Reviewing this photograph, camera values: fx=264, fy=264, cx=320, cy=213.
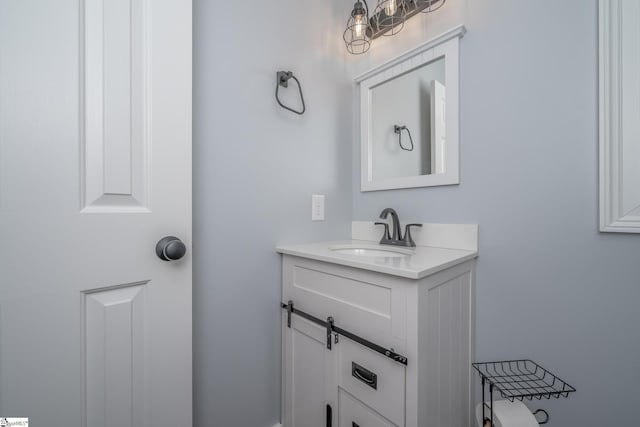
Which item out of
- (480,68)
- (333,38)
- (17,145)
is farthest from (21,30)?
(480,68)

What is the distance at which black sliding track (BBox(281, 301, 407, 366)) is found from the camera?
2.36ft

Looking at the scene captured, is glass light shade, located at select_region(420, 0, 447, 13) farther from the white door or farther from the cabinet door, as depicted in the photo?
the cabinet door

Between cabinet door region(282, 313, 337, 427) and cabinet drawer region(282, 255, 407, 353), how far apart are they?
Result: 0.31 ft

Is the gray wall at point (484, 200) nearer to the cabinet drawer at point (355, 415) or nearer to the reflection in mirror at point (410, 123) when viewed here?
the reflection in mirror at point (410, 123)

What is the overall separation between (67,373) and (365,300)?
0.72 metres

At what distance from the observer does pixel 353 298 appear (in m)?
0.85

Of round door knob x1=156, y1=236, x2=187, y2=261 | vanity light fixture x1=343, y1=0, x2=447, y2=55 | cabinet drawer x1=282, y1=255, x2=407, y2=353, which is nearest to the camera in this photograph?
round door knob x1=156, y1=236, x2=187, y2=261

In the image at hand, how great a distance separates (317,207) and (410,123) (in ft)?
2.01

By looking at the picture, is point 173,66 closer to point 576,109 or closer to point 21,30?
point 21,30

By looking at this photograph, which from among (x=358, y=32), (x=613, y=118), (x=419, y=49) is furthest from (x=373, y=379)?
(x=358, y=32)

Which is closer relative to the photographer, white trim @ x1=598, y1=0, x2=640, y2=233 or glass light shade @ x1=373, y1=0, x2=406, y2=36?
white trim @ x1=598, y1=0, x2=640, y2=233

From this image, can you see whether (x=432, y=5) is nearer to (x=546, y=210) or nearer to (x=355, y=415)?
(x=546, y=210)

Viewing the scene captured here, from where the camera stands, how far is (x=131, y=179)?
0.63 meters

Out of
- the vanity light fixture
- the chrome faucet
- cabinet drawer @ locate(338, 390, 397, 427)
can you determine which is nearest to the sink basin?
the chrome faucet
